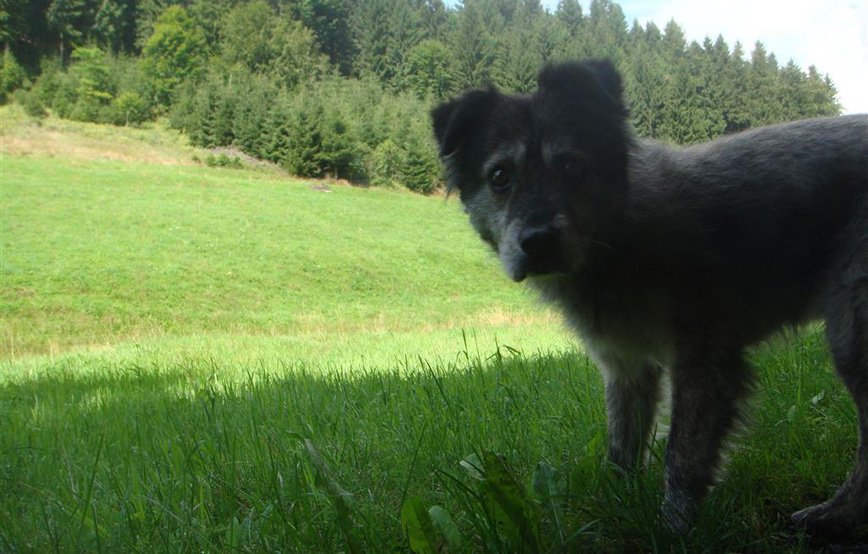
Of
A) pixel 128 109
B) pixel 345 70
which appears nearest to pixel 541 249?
pixel 345 70

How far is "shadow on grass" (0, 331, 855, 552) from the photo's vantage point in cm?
219

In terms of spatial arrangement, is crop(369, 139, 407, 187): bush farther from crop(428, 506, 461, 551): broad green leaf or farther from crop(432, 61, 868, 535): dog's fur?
crop(428, 506, 461, 551): broad green leaf

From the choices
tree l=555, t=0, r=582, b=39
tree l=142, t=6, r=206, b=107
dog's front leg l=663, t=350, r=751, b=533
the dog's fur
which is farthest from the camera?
tree l=142, t=6, r=206, b=107

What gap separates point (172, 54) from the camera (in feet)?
237

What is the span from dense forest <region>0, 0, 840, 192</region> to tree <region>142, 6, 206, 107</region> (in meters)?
0.20

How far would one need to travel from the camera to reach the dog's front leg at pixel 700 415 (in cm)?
273

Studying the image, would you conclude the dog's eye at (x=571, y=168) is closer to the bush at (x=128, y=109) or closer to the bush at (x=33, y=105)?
the bush at (x=33, y=105)

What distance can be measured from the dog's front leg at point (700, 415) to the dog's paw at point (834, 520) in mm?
395

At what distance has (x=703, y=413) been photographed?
2.86 m

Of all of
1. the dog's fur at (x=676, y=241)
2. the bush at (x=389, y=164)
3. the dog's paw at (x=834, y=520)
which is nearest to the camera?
the dog's paw at (x=834, y=520)

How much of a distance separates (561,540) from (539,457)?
0.97 m

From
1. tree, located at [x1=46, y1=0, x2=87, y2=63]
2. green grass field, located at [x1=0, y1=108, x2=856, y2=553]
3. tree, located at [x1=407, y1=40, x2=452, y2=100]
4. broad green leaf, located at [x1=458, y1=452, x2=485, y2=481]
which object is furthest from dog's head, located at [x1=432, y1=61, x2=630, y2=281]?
tree, located at [x1=46, y1=0, x2=87, y2=63]

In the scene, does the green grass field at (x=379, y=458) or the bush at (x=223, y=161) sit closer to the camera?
the green grass field at (x=379, y=458)

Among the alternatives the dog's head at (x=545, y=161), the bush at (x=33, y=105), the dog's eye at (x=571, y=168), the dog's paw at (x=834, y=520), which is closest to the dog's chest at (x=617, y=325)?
the dog's head at (x=545, y=161)
